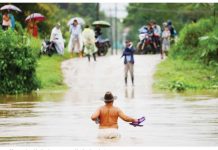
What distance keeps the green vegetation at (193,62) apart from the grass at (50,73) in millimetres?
3238

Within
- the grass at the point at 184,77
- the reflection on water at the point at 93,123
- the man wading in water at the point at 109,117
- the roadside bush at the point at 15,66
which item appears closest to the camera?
the man wading in water at the point at 109,117

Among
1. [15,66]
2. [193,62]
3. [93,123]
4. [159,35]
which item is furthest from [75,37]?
[93,123]

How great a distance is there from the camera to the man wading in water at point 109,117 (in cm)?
1546

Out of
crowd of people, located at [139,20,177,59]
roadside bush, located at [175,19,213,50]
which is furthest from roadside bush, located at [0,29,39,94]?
crowd of people, located at [139,20,177,59]

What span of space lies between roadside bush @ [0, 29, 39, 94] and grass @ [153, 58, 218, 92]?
400 centimetres

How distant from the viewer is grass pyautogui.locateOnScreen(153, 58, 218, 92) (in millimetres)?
27547

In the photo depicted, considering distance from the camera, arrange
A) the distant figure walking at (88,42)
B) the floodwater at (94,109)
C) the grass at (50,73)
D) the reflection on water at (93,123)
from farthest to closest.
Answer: the distant figure walking at (88,42), the grass at (50,73), the floodwater at (94,109), the reflection on water at (93,123)

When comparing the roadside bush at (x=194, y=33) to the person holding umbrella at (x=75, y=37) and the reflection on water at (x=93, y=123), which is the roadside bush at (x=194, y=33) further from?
the reflection on water at (x=93, y=123)

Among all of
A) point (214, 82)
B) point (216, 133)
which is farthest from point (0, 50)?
point (216, 133)

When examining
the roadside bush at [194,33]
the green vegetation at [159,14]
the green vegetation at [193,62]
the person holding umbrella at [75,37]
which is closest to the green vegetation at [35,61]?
the person holding umbrella at [75,37]

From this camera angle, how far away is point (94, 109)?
21.8 metres

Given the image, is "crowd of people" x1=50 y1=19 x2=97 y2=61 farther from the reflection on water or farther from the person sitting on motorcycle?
the reflection on water

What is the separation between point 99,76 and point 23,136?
14395mm

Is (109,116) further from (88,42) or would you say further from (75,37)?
(75,37)
